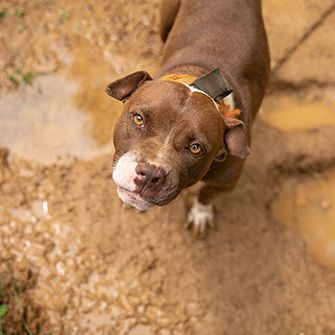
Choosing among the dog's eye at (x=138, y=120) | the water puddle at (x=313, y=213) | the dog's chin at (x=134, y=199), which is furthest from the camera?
the water puddle at (x=313, y=213)

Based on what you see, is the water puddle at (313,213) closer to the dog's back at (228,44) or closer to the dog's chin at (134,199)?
the dog's back at (228,44)

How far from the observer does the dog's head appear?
329cm

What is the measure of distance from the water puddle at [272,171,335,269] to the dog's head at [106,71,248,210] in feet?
6.45

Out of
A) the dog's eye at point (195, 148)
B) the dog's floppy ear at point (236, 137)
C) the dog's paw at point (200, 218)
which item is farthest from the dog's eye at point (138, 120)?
the dog's paw at point (200, 218)

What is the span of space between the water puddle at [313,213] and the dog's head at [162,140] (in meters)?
1.96

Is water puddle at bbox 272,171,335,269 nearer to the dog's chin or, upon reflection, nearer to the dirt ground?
the dirt ground

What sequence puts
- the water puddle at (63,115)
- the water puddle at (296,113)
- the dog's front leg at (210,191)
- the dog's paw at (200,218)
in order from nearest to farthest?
the dog's front leg at (210,191)
the dog's paw at (200,218)
the water puddle at (63,115)
the water puddle at (296,113)

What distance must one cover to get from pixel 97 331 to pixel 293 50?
3609 millimetres

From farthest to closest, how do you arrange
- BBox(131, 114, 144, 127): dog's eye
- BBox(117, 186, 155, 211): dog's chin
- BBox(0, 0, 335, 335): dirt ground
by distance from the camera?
BBox(0, 0, 335, 335): dirt ground → BBox(131, 114, 144, 127): dog's eye → BBox(117, 186, 155, 211): dog's chin

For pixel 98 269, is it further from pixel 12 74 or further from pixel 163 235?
pixel 12 74

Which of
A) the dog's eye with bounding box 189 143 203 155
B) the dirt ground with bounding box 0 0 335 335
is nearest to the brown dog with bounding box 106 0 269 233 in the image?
the dog's eye with bounding box 189 143 203 155

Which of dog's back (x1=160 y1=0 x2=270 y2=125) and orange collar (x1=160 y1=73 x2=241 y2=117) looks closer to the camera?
orange collar (x1=160 y1=73 x2=241 y2=117)

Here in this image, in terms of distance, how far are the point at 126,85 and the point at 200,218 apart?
1646mm

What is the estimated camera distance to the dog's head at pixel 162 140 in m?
3.29
